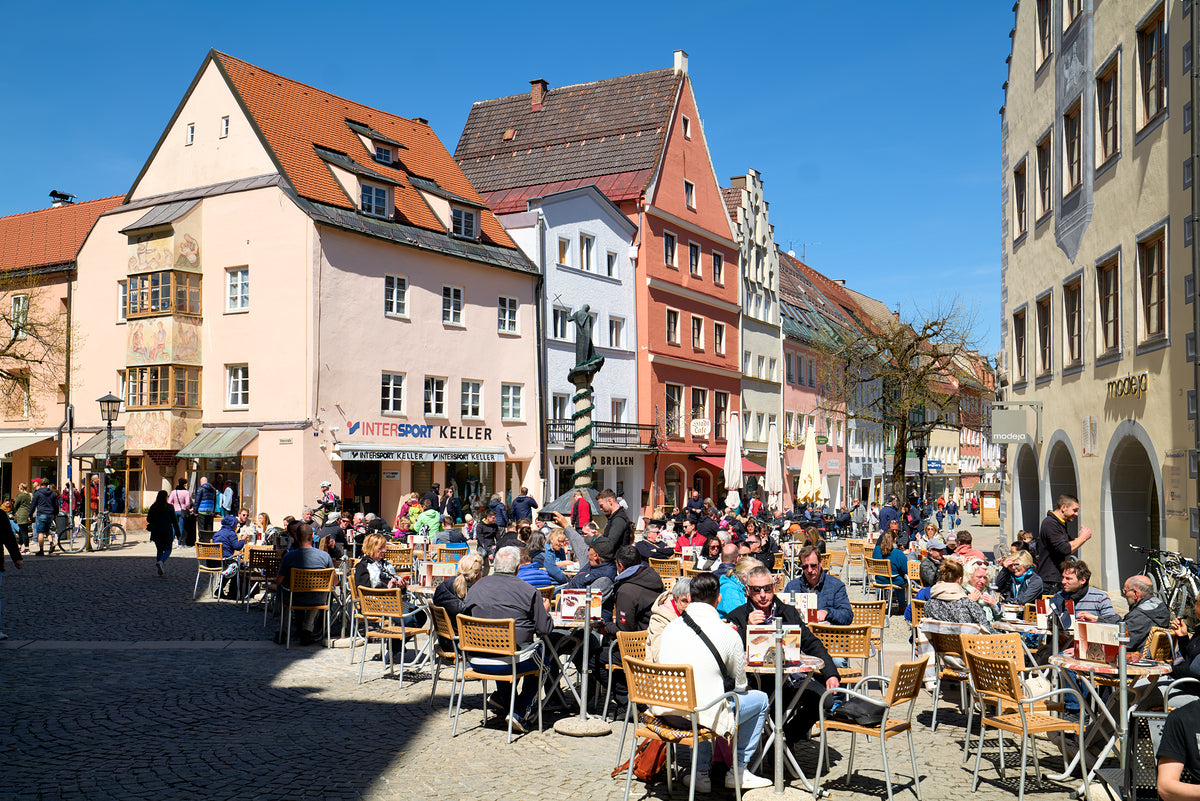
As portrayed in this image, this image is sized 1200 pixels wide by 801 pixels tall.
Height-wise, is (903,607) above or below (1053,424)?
below

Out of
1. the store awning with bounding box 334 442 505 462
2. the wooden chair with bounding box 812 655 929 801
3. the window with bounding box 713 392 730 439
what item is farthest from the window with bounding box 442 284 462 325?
the wooden chair with bounding box 812 655 929 801

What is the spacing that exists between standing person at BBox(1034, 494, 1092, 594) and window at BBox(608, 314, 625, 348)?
28238 mm

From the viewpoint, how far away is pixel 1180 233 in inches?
590

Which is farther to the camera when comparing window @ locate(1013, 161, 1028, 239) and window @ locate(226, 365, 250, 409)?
window @ locate(226, 365, 250, 409)

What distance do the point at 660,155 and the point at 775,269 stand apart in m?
13.7

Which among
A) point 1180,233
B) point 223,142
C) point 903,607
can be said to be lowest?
point 903,607

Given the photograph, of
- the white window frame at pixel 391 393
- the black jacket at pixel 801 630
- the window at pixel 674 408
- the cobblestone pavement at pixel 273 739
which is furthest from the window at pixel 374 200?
the black jacket at pixel 801 630

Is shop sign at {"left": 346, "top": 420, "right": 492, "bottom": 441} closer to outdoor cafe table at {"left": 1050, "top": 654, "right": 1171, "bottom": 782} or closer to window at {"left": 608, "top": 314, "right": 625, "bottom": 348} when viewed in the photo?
window at {"left": 608, "top": 314, "right": 625, "bottom": 348}

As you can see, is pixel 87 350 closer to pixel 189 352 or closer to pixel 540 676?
pixel 189 352

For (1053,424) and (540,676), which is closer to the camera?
(540,676)

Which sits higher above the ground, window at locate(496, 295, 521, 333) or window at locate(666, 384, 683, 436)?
window at locate(496, 295, 521, 333)

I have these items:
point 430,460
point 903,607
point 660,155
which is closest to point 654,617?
point 903,607

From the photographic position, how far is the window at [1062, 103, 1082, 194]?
65.3 ft

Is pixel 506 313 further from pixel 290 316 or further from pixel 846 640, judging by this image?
pixel 846 640
